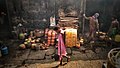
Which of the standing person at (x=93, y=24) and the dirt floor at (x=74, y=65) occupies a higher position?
the standing person at (x=93, y=24)

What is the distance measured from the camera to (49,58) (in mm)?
11352

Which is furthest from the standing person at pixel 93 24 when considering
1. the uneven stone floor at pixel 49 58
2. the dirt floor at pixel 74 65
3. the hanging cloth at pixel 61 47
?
the hanging cloth at pixel 61 47

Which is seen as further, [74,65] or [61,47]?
[74,65]

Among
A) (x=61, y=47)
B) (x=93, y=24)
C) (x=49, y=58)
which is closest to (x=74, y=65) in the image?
(x=61, y=47)

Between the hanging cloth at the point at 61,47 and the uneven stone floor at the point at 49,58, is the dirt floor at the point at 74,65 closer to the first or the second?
the uneven stone floor at the point at 49,58

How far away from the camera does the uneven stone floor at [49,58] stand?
10.5m

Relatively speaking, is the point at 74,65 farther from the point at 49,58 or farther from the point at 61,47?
the point at 49,58

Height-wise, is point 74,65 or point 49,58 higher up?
point 49,58

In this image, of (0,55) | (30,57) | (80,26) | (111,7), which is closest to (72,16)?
(80,26)

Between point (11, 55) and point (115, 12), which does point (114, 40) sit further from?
point (11, 55)

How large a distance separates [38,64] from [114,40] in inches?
255

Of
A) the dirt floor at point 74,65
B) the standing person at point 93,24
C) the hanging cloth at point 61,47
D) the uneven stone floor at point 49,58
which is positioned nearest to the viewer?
the hanging cloth at point 61,47

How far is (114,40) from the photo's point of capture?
43.3 feet

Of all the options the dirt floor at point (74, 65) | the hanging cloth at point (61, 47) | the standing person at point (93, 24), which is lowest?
the dirt floor at point (74, 65)
